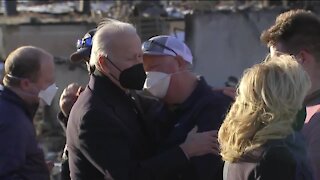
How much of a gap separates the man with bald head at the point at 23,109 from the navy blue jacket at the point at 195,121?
0.80m

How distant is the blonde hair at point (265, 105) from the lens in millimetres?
2848

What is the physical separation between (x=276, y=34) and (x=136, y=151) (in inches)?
35.6

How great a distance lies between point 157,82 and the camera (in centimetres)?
390

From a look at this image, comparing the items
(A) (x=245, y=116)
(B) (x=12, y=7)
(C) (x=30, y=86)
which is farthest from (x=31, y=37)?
(A) (x=245, y=116)

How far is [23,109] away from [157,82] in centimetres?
93

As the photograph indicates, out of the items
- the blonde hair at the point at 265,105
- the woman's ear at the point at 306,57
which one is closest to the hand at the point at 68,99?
the woman's ear at the point at 306,57

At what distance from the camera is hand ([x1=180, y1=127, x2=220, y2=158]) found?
3.57 meters

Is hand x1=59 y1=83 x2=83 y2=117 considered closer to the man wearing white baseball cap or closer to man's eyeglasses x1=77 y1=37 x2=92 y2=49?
man's eyeglasses x1=77 y1=37 x2=92 y2=49

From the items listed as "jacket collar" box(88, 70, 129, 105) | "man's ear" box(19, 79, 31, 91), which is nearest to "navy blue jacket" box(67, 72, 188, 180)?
"jacket collar" box(88, 70, 129, 105)

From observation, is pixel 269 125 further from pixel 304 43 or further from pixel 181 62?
pixel 181 62

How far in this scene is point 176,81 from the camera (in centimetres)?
391

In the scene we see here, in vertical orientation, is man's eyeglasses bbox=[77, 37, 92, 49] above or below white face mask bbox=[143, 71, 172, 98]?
above

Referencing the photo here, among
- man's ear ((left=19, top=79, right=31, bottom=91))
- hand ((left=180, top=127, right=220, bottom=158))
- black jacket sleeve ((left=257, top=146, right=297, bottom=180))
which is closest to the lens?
black jacket sleeve ((left=257, top=146, right=297, bottom=180))

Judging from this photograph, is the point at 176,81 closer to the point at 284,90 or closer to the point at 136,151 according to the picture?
the point at 136,151
